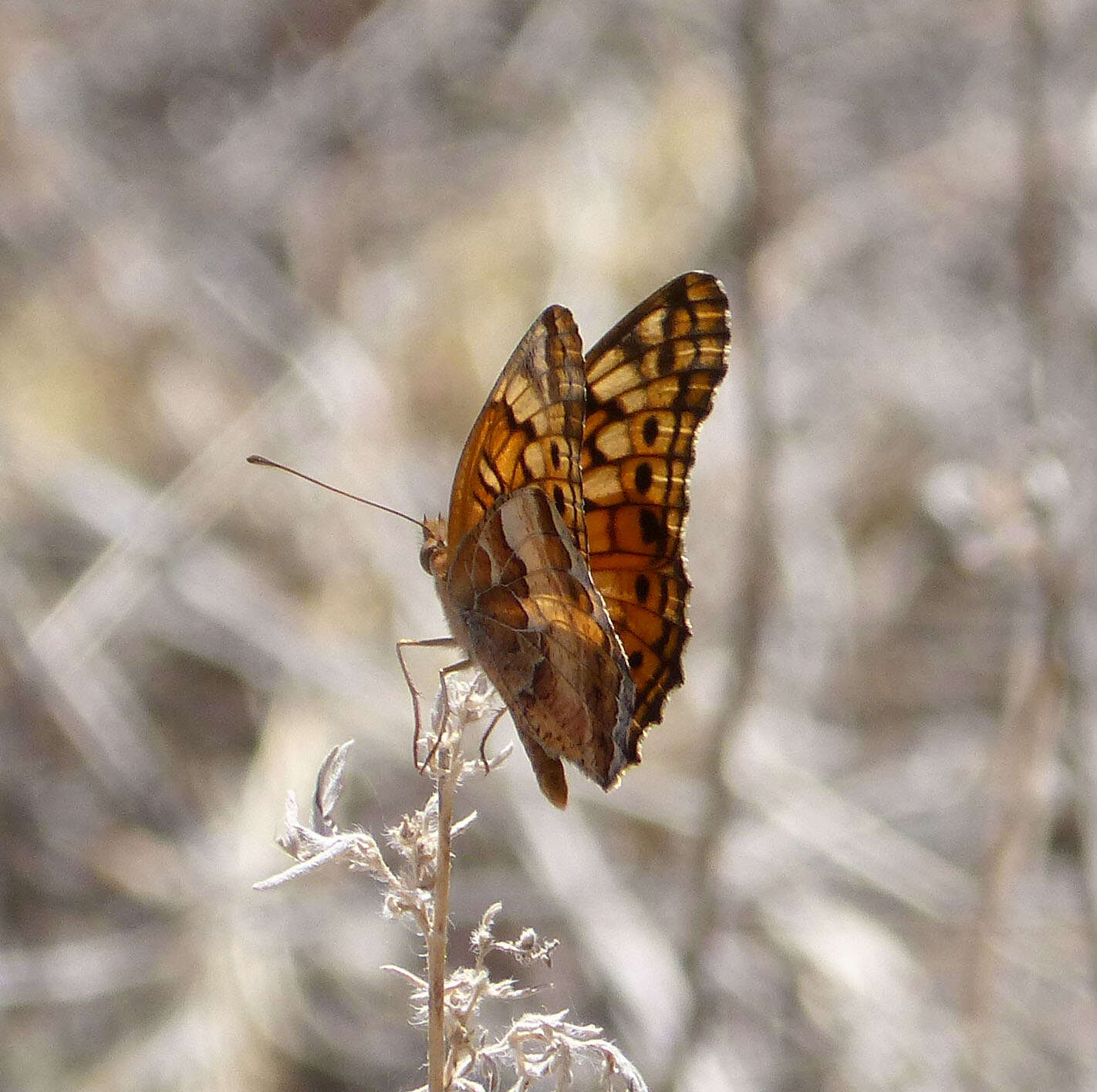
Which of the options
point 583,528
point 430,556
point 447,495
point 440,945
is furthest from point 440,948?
point 447,495

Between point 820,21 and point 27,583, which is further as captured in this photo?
point 820,21

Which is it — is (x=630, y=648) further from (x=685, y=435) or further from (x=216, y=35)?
(x=216, y=35)

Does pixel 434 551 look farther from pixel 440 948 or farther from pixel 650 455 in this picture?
pixel 440 948

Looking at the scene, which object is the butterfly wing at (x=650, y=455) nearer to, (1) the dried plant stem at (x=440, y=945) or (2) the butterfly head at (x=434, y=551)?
(2) the butterfly head at (x=434, y=551)

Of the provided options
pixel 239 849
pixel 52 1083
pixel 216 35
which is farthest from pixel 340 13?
pixel 52 1083

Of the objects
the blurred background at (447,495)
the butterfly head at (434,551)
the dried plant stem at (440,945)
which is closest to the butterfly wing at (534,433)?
the butterfly head at (434,551)

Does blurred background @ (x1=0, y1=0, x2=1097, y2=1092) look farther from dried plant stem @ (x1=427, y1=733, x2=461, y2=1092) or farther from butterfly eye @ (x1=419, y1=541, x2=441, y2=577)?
dried plant stem @ (x1=427, y1=733, x2=461, y2=1092)
